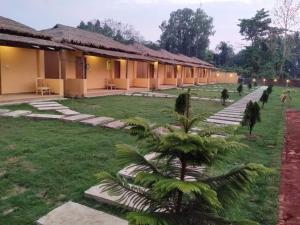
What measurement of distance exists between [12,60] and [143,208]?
41.8 ft

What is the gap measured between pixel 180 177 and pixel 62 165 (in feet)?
9.67

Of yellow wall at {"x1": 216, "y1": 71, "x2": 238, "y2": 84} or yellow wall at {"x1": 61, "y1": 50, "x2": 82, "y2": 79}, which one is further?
yellow wall at {"x1": 216, "y1": 71, "x2": 238, "y2": 84}

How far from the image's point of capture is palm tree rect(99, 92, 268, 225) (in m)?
1.65

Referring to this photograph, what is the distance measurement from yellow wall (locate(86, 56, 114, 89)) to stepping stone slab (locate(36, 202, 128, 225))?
14.9 m

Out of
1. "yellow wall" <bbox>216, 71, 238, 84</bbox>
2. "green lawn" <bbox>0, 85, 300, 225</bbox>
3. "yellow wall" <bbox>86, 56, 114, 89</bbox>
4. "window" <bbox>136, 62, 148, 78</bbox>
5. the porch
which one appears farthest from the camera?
"yellow wall" <bbox>216, 71, 238, 84</bbox>

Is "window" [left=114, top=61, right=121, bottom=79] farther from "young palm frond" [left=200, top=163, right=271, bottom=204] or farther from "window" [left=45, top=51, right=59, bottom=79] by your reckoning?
"young palm frond" [left=200, top=163, right=271, bottom=204]

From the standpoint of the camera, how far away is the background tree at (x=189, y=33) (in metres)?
60.7

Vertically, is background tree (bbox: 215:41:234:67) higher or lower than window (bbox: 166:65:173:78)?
higher

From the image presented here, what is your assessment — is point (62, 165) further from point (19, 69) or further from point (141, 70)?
point (141, 70)

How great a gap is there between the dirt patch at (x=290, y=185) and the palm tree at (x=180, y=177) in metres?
1.80

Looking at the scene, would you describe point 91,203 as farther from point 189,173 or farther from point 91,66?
point 91,66

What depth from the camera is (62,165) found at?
4383 millimetres

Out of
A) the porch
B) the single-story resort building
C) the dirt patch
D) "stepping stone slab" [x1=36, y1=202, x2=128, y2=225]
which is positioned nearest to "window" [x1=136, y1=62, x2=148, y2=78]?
the single-story resort building

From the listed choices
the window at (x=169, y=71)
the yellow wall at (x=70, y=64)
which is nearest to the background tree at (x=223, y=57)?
the window at (x=169, y=71)
